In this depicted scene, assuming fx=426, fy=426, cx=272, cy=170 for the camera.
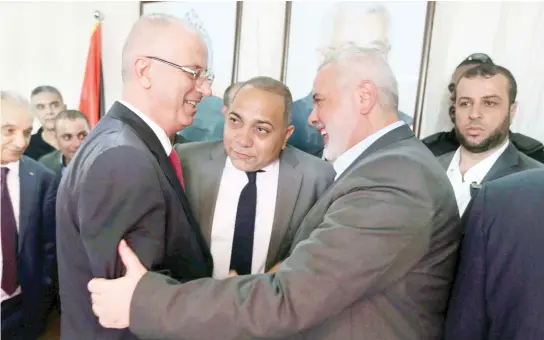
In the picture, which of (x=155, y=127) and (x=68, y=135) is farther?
(x=68, y=135)

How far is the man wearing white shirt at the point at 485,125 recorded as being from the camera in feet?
6.79

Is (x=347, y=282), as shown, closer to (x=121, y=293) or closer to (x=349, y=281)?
(x=349, y=281)

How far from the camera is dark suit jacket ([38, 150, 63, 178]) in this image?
2918 mm

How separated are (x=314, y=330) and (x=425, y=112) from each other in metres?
1.87

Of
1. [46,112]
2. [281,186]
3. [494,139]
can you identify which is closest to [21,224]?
[281,186]

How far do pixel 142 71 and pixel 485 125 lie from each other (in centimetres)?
165

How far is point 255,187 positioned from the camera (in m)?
1.89

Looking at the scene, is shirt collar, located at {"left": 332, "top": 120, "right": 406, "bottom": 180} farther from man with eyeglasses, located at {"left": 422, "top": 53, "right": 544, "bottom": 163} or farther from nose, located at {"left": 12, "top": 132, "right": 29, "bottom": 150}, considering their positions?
nose, located at {"left": 12, "top": 132, "right": 29, "bottom": 150}

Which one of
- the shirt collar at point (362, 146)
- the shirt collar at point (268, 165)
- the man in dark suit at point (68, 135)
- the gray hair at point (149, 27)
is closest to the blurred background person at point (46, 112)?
the man in dark suit at point (68, 135)

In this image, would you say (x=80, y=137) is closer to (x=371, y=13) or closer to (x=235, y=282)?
(x=371, y=13)

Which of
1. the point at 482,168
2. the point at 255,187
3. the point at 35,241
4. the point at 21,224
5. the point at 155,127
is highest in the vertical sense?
the point at 155,127

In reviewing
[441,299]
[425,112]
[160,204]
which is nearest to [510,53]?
[425,112]

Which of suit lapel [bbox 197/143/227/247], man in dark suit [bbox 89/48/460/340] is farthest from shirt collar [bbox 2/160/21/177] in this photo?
man in dark suit [bbox 89/48/460/340]

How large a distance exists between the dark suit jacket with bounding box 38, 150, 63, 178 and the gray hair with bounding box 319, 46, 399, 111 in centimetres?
229
